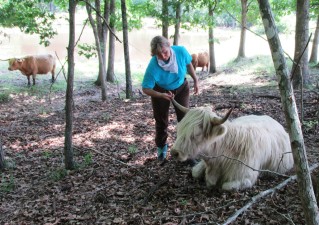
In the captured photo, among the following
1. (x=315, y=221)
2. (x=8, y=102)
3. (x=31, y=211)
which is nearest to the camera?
(x=315, y=221)

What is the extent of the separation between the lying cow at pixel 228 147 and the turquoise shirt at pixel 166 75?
0.83 m

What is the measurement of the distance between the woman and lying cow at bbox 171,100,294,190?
0.82 m

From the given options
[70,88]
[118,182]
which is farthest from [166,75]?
[118,182]

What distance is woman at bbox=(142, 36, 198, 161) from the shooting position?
5.12 metres

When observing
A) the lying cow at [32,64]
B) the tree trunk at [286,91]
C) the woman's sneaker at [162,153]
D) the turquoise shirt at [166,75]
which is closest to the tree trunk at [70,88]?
the turquoise shirt at [166,75]

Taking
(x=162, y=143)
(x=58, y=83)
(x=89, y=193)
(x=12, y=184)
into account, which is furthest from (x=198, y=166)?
(x=58, y=83)

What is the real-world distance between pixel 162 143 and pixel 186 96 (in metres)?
0.94

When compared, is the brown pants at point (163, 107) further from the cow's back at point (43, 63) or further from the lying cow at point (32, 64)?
the cow's back at point (43, 63)

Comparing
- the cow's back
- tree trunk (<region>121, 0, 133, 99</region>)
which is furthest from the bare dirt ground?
the cow's back

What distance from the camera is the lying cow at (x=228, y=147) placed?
425 cm

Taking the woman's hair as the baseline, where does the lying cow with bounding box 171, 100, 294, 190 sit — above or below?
below

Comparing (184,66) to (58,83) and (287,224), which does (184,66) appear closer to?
(287,224)

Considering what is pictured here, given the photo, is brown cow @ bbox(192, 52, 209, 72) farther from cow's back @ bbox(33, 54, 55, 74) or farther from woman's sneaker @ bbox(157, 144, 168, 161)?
woman's sneaker @ bbox(157, 144, 168, 161)

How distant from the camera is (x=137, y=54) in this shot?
105 feet
